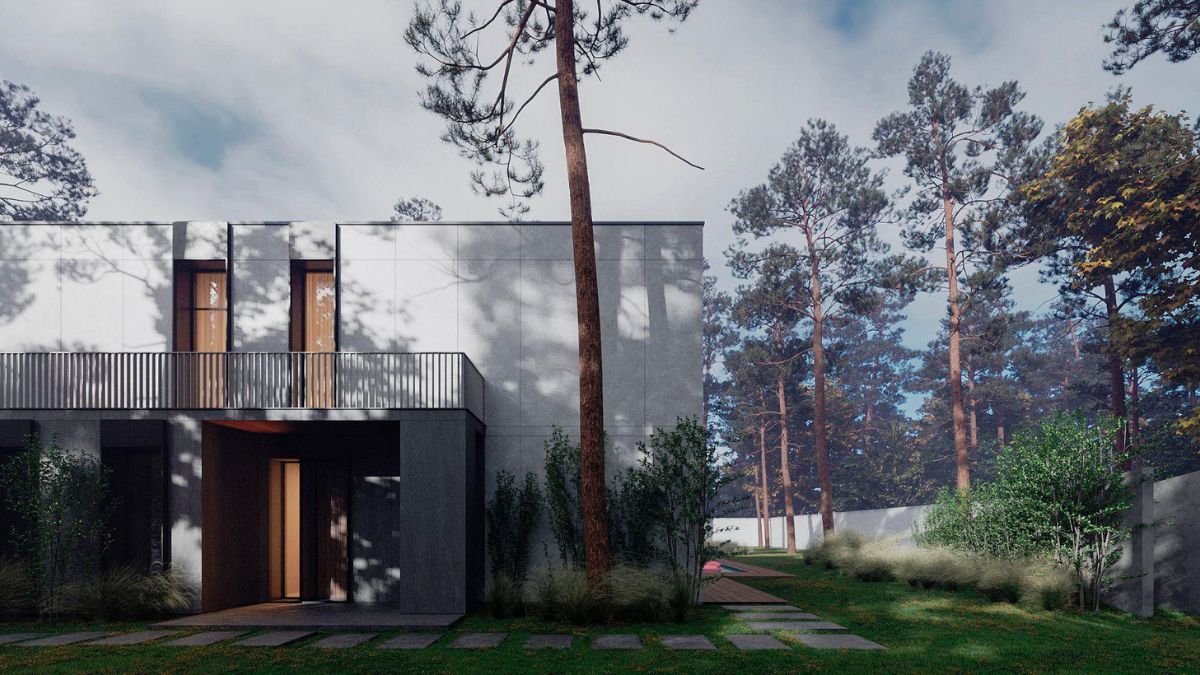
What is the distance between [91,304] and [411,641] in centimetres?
895

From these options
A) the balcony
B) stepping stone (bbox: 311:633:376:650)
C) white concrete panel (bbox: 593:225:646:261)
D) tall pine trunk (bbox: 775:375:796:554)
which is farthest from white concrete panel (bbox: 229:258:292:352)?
tall pine trunk (bbox: 775:375:796:554)

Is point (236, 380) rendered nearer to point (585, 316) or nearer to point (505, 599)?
point (505, 599)

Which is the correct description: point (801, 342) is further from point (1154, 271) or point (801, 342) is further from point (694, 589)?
point (694, 589)

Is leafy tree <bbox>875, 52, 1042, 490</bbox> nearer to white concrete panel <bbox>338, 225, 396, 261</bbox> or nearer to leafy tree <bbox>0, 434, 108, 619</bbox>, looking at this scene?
white concrete panel <bbox>338, 225, 396, 261</bbox>

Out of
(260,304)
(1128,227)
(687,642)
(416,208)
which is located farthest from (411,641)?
(416,208)

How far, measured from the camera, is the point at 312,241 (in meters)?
14.1

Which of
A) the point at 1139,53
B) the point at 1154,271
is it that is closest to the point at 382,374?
the point at 1139,53

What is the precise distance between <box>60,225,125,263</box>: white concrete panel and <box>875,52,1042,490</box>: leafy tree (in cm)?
2342

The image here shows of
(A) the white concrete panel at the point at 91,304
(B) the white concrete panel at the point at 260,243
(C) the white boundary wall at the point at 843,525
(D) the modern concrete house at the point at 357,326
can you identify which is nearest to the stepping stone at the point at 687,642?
(D) the modern concrete house at the point at 357,326

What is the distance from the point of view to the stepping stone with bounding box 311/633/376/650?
938cm

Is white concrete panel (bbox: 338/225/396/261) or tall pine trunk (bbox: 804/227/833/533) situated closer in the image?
white concrete panel (bbox: 338/225/396/261)

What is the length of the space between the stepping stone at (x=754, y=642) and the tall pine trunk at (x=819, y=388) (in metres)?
18.7

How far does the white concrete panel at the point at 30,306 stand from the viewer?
45.5 feet

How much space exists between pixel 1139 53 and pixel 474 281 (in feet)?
57.8
